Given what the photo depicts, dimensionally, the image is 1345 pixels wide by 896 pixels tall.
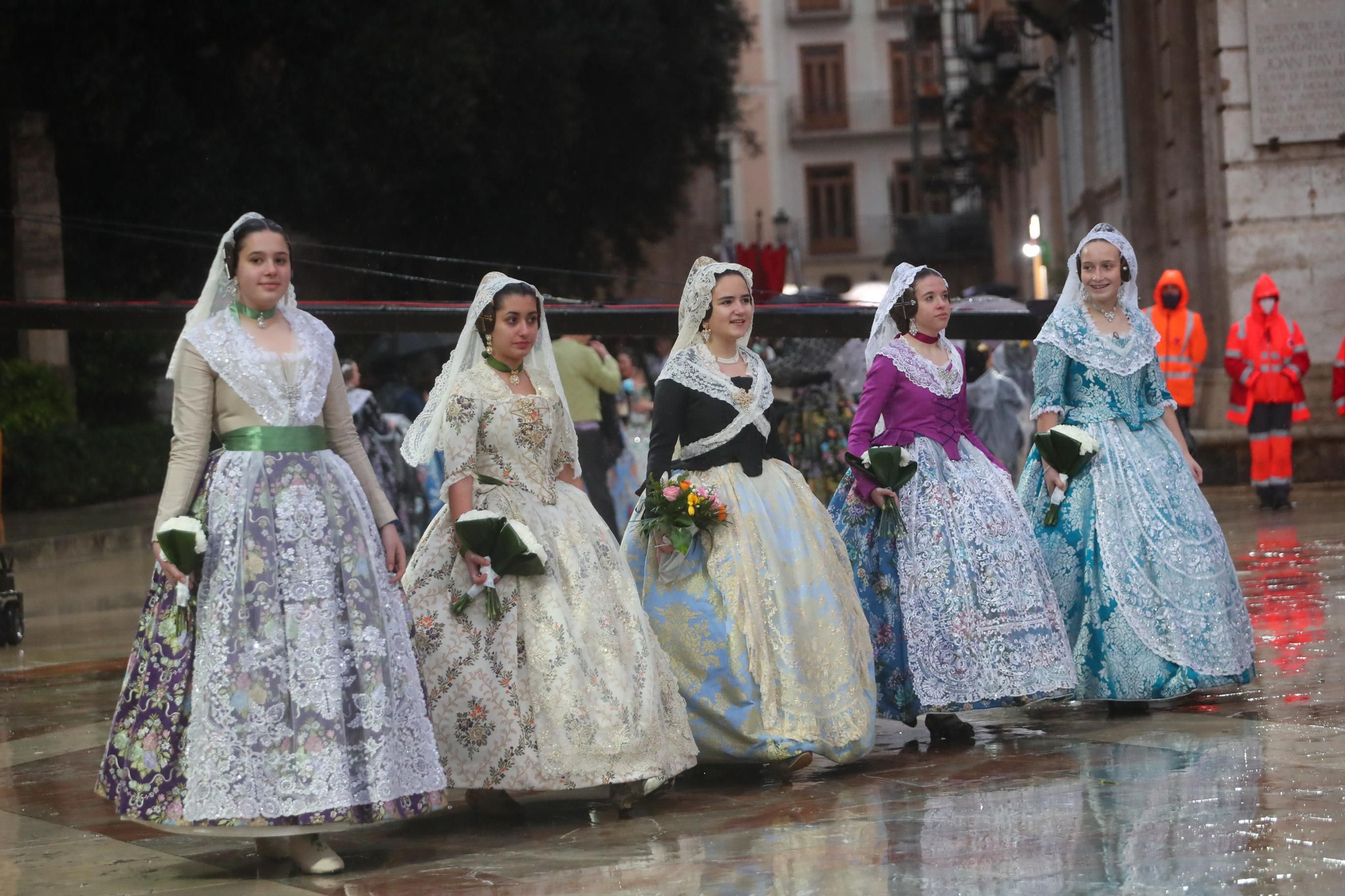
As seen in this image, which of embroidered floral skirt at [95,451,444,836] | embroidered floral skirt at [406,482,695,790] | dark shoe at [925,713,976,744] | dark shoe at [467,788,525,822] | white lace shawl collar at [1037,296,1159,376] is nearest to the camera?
embroidered floral skirt at [95,451,444,836]

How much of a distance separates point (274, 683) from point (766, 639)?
1846mm

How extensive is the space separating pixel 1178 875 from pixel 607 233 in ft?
88.3

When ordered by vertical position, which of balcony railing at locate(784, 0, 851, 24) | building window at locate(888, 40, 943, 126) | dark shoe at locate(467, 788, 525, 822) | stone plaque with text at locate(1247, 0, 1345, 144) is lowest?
dark shoe at locate(467, 788, 525, 822)

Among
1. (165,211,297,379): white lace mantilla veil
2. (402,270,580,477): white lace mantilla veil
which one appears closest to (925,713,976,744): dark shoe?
(402,270,580,477): white lace mantilla veil

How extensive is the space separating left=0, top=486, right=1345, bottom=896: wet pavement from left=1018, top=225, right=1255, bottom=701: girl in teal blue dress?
0.22 meters

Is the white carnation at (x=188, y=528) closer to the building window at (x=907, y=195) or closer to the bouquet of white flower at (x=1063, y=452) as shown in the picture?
the bouquet of white flower at (x=1063, y=452)

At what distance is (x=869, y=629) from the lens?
703cm

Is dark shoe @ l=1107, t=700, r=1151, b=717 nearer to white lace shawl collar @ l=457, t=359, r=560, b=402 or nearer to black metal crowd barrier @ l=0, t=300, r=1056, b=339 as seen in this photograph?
white lace shawl collar @ l=457, t=359, r=560, b=402

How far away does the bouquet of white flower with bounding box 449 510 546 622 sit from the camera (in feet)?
19.6

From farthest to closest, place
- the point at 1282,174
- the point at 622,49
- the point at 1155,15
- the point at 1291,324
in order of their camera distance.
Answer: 1. the point at 622,49
2. the point at 1155,15
3. the point at 1282,174
4. the point at 1291,324

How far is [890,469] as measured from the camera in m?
6.99

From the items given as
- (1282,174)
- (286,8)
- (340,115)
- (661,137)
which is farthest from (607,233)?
(1282,174)

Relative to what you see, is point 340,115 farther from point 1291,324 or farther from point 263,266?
point 263,266

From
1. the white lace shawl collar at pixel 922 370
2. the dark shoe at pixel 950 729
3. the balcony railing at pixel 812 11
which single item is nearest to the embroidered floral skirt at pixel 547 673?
the dark shoe at pixel 950 729
